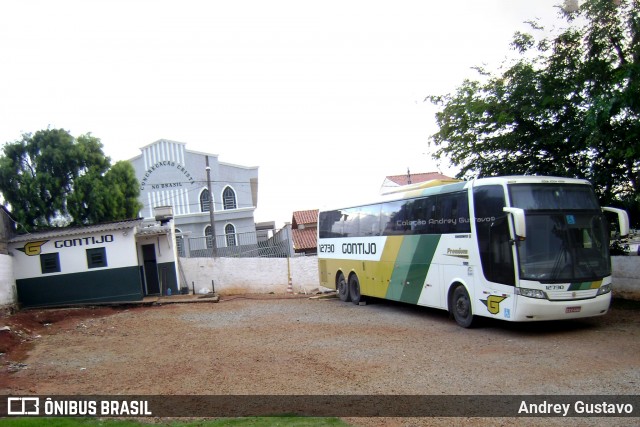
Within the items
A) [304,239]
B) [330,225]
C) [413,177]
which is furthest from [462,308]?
[413,177]

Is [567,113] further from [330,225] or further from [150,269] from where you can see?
[150,269]

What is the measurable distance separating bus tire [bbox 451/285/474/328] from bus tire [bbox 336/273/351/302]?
6474 millimetres

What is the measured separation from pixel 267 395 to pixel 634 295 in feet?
38.4

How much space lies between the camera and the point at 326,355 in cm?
977

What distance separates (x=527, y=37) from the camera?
51.3 feet

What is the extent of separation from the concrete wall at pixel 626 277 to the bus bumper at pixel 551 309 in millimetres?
4865

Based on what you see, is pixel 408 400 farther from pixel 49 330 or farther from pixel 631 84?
pixel 49 330

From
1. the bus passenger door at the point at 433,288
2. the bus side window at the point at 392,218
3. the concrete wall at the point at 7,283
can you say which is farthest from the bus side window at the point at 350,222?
the concrete wall at the point at 7,283

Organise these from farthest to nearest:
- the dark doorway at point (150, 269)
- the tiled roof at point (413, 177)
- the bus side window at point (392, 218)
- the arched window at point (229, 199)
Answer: the tiled roof at point (413, 177) → the arched window at point (229, 199) → the dark doorway at point (150, 269) → the bus side window at point (392, 218)

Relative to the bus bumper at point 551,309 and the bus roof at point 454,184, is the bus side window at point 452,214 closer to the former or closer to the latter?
the bus roof at point 454,184

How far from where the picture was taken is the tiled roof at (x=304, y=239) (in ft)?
119

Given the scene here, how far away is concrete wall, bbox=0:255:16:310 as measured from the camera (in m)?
18.0

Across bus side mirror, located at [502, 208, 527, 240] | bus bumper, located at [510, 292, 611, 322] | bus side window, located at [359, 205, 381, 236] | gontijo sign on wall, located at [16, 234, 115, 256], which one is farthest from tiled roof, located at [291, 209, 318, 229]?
bus side mirror, located at [502, 208, 527, 240]

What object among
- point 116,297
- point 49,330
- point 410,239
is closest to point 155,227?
point 116,297
